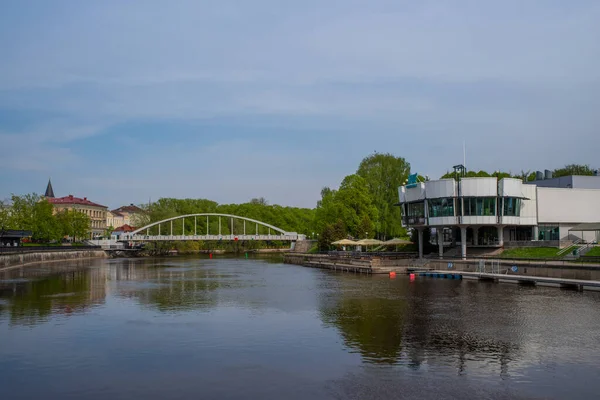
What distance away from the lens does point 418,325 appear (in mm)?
27750

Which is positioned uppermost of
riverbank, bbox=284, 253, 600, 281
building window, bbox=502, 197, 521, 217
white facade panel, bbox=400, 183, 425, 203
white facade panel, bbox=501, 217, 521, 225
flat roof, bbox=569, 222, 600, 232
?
white facade panel, bbox=400, 183, 425, 203

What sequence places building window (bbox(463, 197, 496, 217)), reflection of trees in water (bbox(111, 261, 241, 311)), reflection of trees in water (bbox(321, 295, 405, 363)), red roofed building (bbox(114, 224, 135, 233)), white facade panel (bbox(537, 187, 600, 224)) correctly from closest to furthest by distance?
reflection of trees in water (bbox(321, 295, 405, 363)) → reflection of trees in water (bbox(111, 261, 241, 311)) → building window (bbox(463, 197, 496, 217)) → white facade panel (bbox(537, 187, 600, 224)) → red roofed building (bbox(114, 224, 135, 233))

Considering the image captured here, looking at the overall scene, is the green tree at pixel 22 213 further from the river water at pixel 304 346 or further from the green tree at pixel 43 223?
the river water at pixel 304 346

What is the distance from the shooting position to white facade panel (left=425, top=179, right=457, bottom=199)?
65.3m

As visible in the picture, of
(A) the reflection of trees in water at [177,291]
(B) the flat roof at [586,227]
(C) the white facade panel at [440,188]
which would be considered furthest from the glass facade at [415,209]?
(A) the reflection of trees in water at [177,291]

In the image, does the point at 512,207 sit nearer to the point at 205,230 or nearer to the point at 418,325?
the point at 418,325

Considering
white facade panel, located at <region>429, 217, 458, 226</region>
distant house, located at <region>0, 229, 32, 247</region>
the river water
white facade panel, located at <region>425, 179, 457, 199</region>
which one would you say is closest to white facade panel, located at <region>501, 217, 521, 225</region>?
white facade panel, located at <region>429, 217, 458, 226</region>

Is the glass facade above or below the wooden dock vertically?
above

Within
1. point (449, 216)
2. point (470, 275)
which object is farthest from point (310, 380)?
point (449, 216)

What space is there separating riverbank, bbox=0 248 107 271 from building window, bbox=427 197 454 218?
2186 inches

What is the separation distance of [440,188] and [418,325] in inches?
1613

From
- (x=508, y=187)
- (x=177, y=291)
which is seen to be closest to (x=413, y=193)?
(x=508, y=187)

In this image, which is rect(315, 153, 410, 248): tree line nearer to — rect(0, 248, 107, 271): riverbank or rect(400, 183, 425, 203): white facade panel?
rect(400, 183, 425, 203): white facade panel

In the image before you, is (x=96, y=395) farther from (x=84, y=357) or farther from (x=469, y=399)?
(x=469, y=399)
